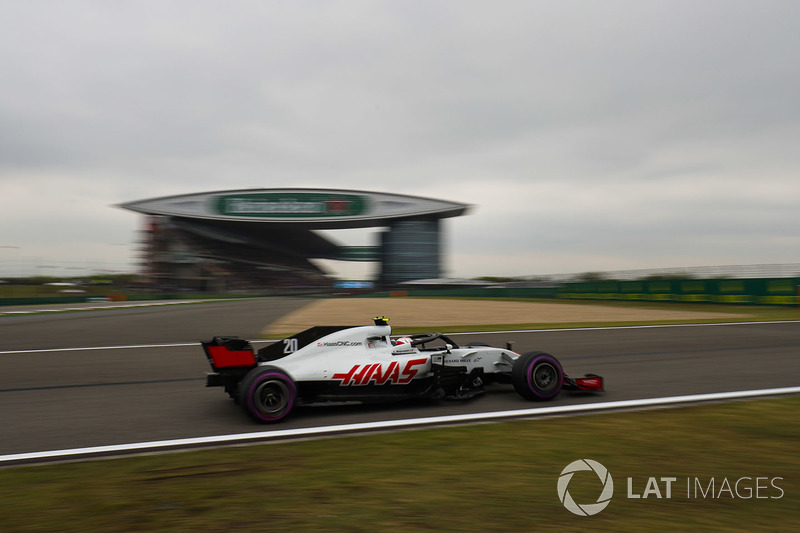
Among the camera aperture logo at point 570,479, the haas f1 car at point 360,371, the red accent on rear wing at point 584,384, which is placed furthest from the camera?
the red accent on rear wing at point 584,384

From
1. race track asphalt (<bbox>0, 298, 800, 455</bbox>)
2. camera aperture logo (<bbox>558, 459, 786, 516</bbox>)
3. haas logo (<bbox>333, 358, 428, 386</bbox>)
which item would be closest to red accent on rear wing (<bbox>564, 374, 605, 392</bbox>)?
race track asphalt (<bbox>0, 298, 800, 455</bbox>)

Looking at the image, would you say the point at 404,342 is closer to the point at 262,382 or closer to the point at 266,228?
the point at 262,382

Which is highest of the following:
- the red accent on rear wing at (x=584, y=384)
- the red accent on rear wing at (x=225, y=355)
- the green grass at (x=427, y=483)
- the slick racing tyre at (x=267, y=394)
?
the red accent on rear wing at (x=225, y=355)

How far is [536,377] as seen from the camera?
21.1ft

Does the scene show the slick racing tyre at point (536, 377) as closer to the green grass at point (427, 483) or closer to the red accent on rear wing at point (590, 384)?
the red accent on rear wing at point (590, 384)

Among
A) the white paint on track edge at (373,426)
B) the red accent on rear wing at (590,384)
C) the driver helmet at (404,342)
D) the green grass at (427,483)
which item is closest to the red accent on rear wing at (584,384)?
the red accent on rear wing at (590,384)

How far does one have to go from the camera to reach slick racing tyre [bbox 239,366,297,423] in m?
5.48

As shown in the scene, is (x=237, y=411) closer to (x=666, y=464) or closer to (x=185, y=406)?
(x=185, y=406)

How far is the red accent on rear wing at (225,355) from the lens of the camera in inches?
228

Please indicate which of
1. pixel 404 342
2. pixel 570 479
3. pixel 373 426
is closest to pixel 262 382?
pixel 373 426

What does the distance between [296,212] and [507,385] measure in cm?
6479

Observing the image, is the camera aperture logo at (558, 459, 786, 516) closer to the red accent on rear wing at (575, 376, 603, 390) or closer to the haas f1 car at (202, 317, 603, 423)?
the haas f1 car at (202, 317, 603, 423)

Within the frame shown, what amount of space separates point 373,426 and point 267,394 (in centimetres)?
113

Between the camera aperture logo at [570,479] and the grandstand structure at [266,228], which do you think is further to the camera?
the grandstand structure at [266,228]
